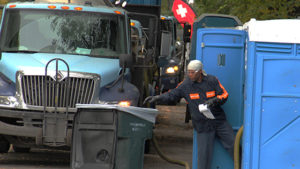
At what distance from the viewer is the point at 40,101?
1057 centimetres

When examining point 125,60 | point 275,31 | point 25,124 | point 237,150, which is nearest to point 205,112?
point 237,150

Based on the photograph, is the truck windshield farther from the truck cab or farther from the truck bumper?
the truck bumper

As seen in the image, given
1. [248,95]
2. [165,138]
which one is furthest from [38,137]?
[165,138]

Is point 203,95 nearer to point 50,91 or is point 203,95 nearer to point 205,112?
point 205,112

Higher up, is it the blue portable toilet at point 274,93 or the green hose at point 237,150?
the blue portable toilet at point 274,93

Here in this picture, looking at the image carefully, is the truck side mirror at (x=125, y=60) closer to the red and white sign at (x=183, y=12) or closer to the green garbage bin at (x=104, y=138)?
the green garbage bin at (x=104, y=138)

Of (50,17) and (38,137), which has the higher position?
(50,17)

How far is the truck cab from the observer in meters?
10.5

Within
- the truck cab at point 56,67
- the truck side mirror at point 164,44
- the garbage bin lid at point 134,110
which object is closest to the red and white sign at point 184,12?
the truck side mirror at point 164,44

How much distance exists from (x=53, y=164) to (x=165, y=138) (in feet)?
15.8

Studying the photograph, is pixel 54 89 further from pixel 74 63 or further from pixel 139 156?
pixel 139 156

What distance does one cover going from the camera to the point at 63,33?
1153 cm

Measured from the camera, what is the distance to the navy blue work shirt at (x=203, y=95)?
9.85 meters

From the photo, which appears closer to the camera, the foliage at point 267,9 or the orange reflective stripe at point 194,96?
the orange reflective stripe at point 194,96
